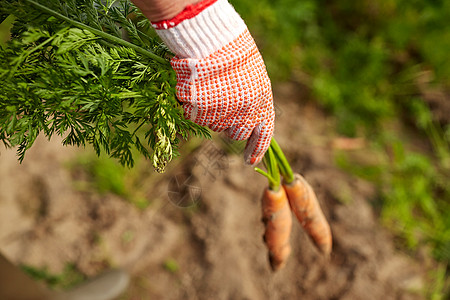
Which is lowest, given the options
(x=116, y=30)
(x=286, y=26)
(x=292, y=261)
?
(x=292, y=261)

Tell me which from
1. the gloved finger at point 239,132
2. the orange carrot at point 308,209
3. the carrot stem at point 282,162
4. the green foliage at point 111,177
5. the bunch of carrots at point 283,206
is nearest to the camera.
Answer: the gloved finger at point 239,132

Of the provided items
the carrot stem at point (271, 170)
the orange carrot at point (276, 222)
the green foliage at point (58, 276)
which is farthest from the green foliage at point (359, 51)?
the green foliage at point (58, 276)

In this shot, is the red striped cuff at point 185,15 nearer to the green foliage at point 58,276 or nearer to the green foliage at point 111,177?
the green foliage at point 111,177

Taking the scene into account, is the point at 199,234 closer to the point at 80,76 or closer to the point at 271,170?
Result: the point at 271,170

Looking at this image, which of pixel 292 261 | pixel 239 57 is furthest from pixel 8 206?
pixel 239 57

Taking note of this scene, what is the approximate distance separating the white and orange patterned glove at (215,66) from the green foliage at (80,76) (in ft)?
0.21

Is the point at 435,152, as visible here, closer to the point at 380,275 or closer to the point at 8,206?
the point at 380,275

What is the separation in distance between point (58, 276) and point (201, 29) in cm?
194

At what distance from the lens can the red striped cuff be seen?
867 millimetres

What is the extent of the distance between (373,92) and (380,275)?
4.99 ft

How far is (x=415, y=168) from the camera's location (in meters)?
2.41

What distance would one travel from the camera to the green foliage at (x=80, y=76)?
0.85 m

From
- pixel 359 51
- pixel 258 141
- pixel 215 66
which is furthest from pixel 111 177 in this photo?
pixel 359 51

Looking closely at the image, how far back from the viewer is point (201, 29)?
0.90 meters
